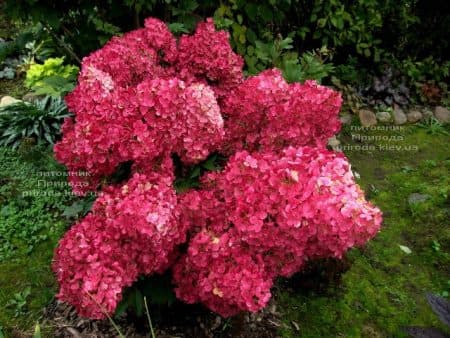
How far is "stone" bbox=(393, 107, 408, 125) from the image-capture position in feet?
17.7

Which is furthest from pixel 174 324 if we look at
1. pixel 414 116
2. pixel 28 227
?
pixel 414 116

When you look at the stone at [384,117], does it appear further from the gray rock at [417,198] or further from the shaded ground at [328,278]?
the gray rock at [417,198]

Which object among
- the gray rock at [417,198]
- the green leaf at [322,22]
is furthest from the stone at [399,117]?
the gray rock at [417,198]

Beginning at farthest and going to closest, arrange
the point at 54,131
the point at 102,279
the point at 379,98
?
the point at 379,98, the point at 54,131, the point at 102,279

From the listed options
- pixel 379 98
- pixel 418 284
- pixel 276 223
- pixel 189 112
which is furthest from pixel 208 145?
pixel 379 98

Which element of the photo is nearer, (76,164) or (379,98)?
(76,164)

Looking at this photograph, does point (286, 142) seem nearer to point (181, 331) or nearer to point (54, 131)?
point (181, 331)

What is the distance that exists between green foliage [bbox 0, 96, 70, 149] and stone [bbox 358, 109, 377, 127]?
122 inches

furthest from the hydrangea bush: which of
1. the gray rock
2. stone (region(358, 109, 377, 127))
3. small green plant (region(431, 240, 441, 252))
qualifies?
stone (region(358, 109, 377, 127))

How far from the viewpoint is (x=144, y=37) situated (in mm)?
2857

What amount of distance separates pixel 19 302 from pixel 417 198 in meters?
3.16

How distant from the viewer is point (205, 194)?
2.20 meters

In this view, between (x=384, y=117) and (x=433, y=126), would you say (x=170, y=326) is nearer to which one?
(x=384, y=117)

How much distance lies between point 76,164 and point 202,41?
104 cm
